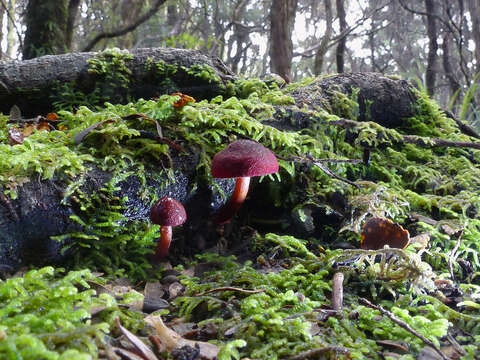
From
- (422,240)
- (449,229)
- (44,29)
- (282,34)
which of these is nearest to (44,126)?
(422,240)

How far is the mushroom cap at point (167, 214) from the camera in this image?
1.80 m

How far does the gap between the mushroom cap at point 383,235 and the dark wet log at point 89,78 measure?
220cm

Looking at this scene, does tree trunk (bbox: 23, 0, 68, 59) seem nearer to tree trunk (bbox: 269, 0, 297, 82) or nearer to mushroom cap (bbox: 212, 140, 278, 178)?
tree trunk (bbox: 269, 0, 297, 82)

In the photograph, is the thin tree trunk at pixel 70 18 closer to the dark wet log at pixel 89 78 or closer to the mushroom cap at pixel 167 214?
the dark wet log at pixel 89 78

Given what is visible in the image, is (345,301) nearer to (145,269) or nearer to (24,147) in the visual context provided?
(145,269)

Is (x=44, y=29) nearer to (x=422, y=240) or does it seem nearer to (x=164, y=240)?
(x=164, y=240)

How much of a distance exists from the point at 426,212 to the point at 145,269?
199 cm

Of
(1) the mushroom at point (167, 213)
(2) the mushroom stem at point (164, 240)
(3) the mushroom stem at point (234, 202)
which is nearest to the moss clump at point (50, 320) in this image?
(1) the mushroom at point (167, 213)

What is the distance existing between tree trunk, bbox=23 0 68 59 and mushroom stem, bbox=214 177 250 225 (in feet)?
16.7

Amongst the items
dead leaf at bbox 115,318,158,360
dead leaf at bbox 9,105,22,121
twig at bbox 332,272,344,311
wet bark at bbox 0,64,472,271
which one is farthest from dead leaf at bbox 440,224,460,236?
dead leaf at bbox 9,105,22,121

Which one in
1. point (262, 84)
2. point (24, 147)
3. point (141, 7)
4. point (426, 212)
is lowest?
point (426, 212)

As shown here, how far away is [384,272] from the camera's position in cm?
165

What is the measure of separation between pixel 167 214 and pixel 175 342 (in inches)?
30.1

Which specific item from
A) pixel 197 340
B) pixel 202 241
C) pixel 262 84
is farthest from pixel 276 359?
pixel 262 84
